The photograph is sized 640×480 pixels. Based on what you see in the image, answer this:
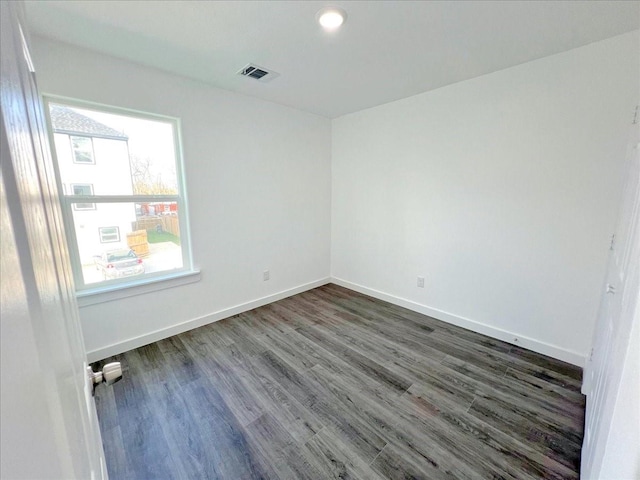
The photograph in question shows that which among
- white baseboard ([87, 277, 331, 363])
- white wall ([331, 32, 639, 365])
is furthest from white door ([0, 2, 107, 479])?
white wall ([331, 32, 639, 365])

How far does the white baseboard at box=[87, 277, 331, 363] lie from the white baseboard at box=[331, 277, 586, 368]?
1.23 m

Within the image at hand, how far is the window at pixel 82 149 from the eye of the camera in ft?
6.57

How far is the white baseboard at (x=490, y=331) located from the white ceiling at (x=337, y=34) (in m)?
2.34

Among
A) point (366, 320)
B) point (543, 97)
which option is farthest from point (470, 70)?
point (366, 320)

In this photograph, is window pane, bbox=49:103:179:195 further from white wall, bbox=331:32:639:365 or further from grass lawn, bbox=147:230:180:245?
white wall, bbox=331:32:639:365

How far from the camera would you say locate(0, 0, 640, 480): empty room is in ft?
4.92

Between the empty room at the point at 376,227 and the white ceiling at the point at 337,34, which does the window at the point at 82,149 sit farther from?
the white ceiling at the point at 337,34

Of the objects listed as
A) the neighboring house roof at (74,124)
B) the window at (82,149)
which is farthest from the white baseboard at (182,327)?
the neighboring house roof at (74,124)

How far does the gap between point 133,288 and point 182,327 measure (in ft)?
2.04

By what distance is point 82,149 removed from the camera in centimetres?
204

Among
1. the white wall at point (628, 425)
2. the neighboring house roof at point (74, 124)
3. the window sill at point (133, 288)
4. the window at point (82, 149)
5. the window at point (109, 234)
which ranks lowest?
the window sill at point (133, 288)

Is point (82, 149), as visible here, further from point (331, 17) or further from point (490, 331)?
point (490, 331)

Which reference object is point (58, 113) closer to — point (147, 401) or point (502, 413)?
point (147, 401)

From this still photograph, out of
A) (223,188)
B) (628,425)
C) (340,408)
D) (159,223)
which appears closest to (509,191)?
(628,425)
